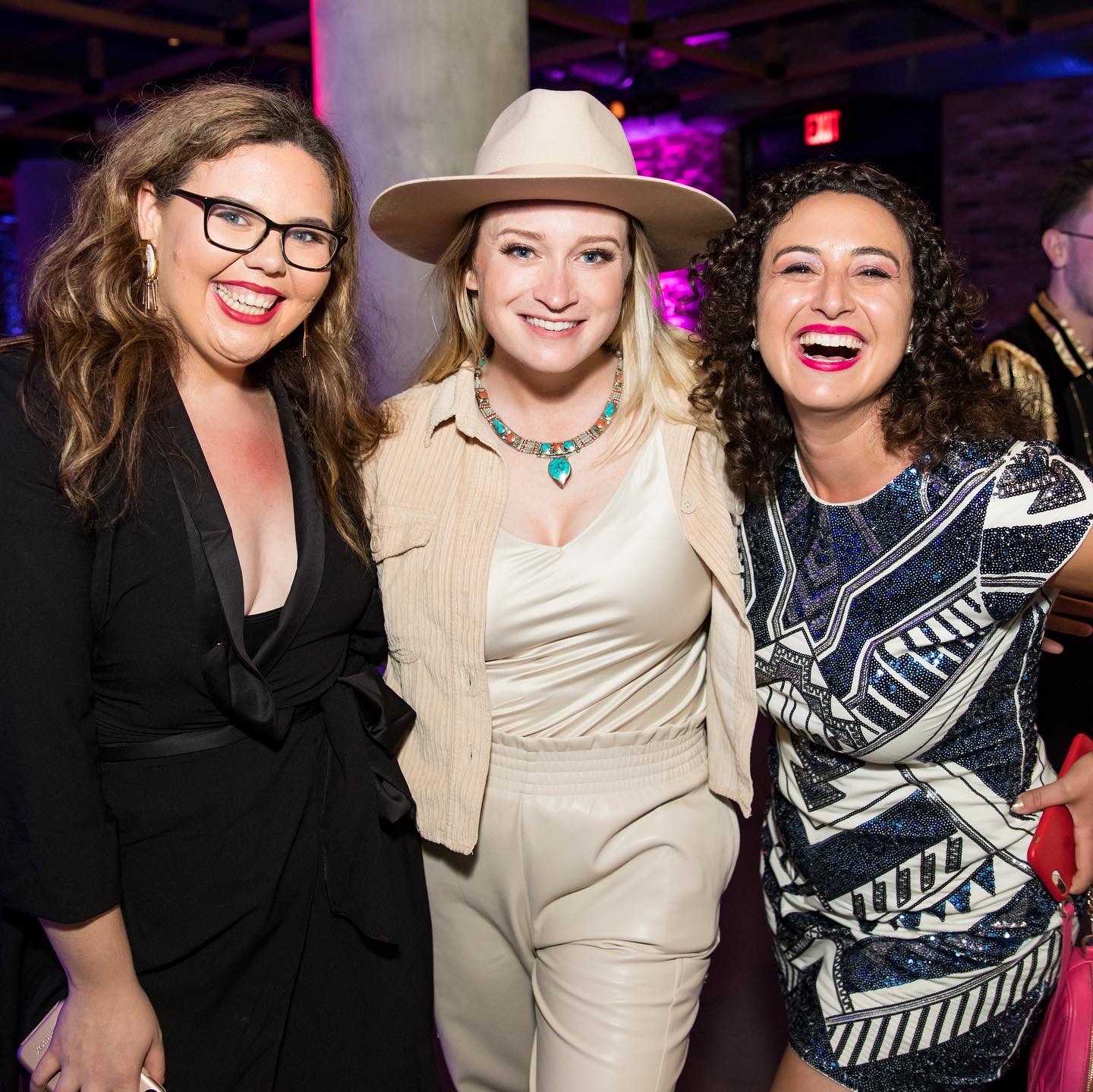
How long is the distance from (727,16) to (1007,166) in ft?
9.66

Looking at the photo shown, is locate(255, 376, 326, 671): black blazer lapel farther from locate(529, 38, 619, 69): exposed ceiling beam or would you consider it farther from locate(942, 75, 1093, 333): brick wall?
locate(942, 75, 1093, 333): brick wall

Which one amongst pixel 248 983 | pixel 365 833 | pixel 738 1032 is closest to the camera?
pixel 248 983

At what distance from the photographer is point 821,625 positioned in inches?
74.0

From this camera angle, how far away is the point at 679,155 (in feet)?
38.0

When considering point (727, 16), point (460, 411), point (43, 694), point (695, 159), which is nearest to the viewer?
point (43, 694)

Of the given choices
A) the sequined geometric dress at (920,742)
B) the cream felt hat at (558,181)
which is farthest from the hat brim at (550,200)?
the sequined geometric dress at (920,742)

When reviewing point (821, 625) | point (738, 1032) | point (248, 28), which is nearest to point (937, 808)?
point (821, 625)

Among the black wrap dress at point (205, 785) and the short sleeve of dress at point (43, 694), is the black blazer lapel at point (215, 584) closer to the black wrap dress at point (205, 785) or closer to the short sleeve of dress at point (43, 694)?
the black wrap dress at point (205, 785)

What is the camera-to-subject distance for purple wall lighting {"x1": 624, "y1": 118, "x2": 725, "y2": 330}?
11.3 metres

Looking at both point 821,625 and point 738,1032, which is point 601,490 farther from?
point 738,1032

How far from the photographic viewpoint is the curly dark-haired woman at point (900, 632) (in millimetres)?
1798

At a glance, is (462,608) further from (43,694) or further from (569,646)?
(43,694)

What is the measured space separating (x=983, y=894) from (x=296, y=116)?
1685 mm

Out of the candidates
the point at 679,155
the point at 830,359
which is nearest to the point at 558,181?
the point at 830,359
